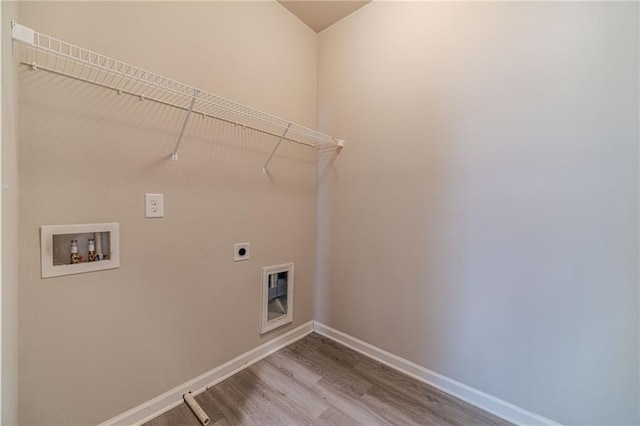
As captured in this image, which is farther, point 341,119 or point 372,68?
point 341,119

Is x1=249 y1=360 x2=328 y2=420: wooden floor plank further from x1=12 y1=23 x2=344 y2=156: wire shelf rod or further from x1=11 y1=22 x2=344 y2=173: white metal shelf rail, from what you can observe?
x1=12 y1=23 x2=344 y2=156: wire shelf rod

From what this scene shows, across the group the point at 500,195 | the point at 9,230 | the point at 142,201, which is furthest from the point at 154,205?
the point at 500,195

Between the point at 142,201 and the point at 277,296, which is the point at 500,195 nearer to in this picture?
the point at 277,296

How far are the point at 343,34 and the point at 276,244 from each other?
1.78 meters

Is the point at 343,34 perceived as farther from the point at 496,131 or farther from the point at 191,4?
the point at 496,131

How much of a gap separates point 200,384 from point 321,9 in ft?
9.02

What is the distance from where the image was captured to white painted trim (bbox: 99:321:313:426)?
1274 millimetres

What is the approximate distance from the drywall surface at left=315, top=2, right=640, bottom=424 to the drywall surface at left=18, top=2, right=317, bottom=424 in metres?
0.74

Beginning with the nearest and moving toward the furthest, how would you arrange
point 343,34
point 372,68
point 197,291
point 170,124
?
point 170,124, point 197,291, point 372,68, point 343,34

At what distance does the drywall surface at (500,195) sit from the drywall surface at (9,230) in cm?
173

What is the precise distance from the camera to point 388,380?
5.46ft

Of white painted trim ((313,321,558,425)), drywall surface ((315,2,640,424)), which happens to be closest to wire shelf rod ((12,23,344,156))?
drywall surface ((315,2,640,424))

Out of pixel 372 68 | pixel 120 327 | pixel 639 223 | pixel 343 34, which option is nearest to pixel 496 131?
pixel 639 223

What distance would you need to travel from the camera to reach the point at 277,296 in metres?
2.01
